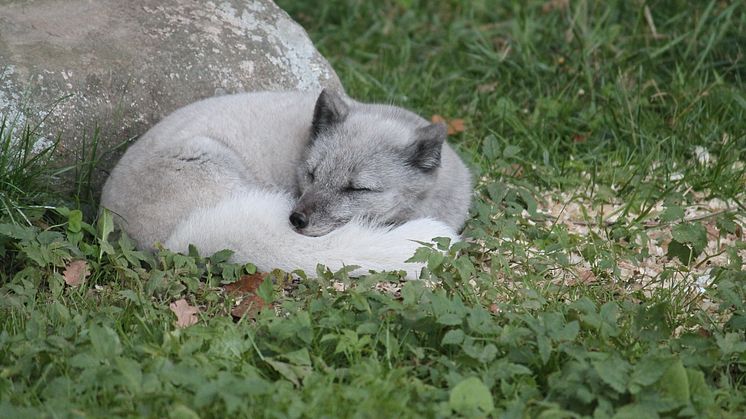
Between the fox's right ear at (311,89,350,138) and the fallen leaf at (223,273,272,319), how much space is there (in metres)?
0.81

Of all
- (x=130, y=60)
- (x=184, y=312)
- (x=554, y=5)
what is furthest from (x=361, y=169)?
(x=554, y=5)

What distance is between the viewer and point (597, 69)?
561cm

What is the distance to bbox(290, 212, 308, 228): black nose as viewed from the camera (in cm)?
375

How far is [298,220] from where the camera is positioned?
3.75 m

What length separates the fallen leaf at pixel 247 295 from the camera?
332cm

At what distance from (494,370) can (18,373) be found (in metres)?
1.46

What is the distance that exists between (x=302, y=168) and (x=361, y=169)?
1.04ft

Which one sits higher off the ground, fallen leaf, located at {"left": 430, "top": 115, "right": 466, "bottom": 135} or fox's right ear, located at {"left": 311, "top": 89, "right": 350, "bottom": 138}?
fox's right ear, located at {"left": 311, "top": 89, "right": 350, "bottom": 138}

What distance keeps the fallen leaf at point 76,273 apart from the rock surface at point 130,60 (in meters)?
0.79

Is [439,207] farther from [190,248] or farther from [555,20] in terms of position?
[555,20]

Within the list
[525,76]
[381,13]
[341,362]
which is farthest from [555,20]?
[341,362]

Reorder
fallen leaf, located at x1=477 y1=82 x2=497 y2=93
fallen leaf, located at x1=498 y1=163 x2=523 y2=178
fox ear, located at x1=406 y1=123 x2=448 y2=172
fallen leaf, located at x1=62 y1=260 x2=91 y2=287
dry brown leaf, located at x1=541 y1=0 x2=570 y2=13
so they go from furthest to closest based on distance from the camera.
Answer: dry brown leaf, located at x1=541 y1=0 x2=570 y2=13
fallen leaf, located at x1=477 y1=82 x2=497 y2=93
fallen leaf, located at x1=498 y1=163 x2=523 y2=178
fox ear, located at x1=406 y1=123 x2=448 y2=172
fallen leaf, located at x1=62 y1=260 x2=91 y2=287

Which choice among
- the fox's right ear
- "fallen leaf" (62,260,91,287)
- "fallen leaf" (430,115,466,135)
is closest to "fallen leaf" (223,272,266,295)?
"fallen leaf" (62,260,91,287)

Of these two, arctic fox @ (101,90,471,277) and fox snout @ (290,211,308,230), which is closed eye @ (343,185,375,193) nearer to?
arctic fox @ (101,90,471,277)
